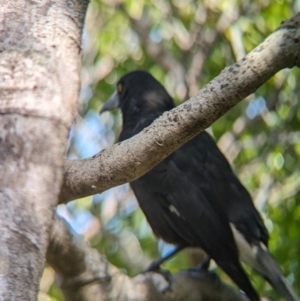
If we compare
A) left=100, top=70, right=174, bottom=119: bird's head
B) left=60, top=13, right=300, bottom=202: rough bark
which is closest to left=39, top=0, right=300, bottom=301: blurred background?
left=100, top=70, right=174, bottom=119: bird's head

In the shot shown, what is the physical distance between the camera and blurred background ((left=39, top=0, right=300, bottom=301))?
17.9 feet

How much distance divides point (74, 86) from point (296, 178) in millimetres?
3006

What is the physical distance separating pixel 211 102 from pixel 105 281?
5.47ft

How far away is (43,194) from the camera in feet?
6.53

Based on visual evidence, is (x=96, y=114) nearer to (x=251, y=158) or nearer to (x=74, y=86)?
(x=251, y=158)

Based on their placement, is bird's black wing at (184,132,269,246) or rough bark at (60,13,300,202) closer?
rough bark at (60,13,300,202)

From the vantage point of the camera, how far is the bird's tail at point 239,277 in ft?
12.5

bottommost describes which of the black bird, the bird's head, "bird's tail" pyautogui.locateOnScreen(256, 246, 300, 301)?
"bird's tail" pyautogui.locateOnScreen(256, 246, 300, 301)

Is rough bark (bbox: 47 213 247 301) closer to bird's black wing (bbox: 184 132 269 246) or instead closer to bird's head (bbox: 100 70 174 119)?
bird's black wing (bbox: 184 132 269 246)

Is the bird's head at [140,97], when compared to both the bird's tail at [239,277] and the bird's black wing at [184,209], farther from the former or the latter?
the bird's tail at [239,277]

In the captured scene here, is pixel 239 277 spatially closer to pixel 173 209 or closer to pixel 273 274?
pixel 273 274

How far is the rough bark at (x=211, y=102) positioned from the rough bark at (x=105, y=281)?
40.1 inches

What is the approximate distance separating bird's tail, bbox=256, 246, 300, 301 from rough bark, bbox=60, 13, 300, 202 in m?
1.89

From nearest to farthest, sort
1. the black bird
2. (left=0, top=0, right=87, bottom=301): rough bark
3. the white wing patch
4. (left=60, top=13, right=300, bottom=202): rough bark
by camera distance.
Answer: (left=0, top=0, right=87, bottom=301): rough bark
(left=60, top=13, right=300, bottom=202): rough bark
the black bird
the white wing patch
